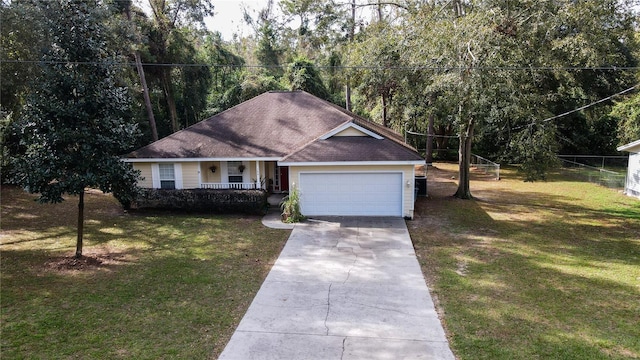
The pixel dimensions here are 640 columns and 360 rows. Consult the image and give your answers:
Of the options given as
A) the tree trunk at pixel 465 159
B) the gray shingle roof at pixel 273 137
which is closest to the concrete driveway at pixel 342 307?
the gray shingle roof at pixel 273 137

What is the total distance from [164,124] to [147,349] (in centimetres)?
2848

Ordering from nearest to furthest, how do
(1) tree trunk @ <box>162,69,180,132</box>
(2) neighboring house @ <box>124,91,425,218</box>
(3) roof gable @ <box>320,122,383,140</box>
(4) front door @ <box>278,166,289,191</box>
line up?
(2) neighboring house @ <box>124,91,425,218</box> < (3) roof gable @ <box>320,122,383,140</box> < (4) front door @ <box>278,166,289,191</box> < (1) tree trunk @ <box>162,69,180,132</box>

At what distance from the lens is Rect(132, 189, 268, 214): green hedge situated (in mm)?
15156

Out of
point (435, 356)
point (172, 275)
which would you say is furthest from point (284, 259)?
point (435, 356)

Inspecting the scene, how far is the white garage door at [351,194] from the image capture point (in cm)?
1466

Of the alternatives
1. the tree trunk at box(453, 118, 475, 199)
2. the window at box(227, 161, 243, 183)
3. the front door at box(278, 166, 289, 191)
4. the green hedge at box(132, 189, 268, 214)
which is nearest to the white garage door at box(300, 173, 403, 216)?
the green hedge at box(132, 189, 268, 214)

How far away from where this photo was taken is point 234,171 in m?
17.4

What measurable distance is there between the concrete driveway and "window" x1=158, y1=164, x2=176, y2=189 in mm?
7082

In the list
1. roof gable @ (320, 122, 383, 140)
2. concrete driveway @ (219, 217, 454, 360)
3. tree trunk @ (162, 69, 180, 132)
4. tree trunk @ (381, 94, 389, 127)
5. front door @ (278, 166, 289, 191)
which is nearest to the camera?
concrete driveway @ (219, 217, 454, 360)

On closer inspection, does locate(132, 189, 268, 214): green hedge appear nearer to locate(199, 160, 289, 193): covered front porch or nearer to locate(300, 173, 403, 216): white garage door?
locate(199, 160, 289, 193): covered front porch

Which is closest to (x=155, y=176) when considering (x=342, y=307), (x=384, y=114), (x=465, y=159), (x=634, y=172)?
(x=342, y=307)

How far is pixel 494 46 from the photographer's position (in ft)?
44.2

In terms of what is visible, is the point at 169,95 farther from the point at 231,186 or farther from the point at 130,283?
the point at 130,283

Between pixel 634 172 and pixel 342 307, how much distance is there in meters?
20.0
